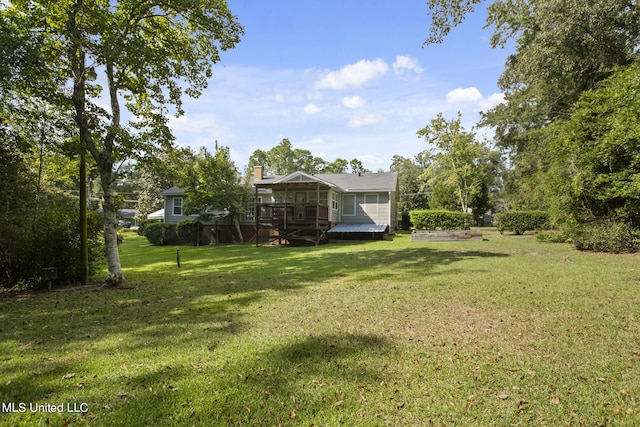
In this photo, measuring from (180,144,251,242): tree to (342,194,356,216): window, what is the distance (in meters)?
8.28

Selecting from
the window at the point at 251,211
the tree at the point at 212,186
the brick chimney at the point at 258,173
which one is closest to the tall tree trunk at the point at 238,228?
the window at the point at 251,211

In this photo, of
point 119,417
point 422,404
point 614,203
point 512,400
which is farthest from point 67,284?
point 614,203

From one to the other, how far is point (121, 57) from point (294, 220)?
14.5 meters

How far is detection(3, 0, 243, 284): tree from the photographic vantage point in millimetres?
8250

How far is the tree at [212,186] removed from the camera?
2277 centimetres

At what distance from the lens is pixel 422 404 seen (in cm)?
303

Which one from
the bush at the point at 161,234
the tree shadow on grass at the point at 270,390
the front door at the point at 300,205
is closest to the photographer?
the tree shadow on grass at the point at 270,390

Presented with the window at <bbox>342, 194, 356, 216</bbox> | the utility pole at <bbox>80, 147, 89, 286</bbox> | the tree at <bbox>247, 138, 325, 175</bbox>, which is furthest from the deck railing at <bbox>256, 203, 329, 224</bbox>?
the tree at <bbox>247, 138, 325, 175</bbox>

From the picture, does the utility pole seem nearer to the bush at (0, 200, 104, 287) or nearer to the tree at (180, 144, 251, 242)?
the bush at (0, 200, 104, 287)

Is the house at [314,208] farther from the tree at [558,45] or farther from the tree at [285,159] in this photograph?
the tree at [285,159]

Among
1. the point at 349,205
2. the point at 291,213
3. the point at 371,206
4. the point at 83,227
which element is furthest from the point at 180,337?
the point at 349,205

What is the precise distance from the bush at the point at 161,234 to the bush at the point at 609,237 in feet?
80.2

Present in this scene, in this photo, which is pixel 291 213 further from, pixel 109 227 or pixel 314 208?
pixel 109 227

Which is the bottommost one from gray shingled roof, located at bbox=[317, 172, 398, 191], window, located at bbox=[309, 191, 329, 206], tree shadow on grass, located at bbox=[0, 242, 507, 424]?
tree shadow on grass, located at bbox=[0, 242, 507, 424]
